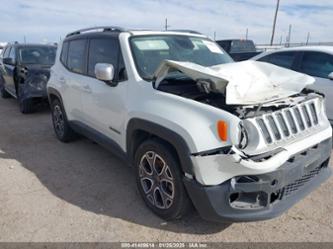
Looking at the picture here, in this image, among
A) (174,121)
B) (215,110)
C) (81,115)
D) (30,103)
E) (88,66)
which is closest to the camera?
(215,110)

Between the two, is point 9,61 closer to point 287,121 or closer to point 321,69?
point 321,69

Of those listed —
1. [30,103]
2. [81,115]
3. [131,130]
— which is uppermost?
[131,130]

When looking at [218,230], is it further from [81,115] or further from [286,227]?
[81,115]

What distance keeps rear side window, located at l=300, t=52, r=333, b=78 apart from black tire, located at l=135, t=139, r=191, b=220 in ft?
12.4

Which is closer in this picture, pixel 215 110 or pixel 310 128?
pixel 215 110

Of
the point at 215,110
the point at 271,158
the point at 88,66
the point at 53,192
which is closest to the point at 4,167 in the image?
the point at 53,192

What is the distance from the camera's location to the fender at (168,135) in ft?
8.22

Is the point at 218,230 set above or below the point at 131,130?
below

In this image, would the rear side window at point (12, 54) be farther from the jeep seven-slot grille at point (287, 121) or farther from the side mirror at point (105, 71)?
the jeep seven-slot grille at point (287, 121)

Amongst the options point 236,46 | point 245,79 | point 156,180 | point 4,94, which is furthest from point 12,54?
point 236,46

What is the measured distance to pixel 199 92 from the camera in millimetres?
2902

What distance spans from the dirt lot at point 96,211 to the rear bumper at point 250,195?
0.37m

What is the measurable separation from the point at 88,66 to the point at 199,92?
1.99 meters

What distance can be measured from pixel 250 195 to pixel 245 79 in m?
1.07
